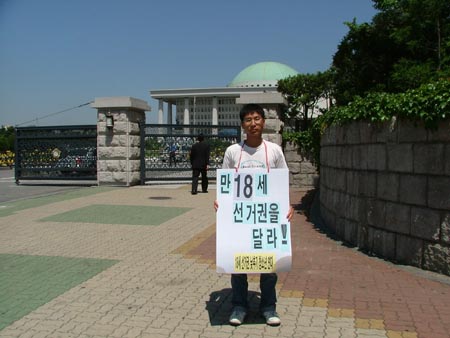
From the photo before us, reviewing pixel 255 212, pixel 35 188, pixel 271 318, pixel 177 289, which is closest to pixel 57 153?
pixel 35 188

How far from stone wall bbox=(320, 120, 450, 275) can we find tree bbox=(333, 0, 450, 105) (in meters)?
3.06

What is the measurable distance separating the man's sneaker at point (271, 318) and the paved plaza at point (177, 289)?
2.1 inches

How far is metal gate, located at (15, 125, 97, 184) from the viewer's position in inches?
643

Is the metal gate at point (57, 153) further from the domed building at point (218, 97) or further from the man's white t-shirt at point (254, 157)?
the domed building at point (218, 97)

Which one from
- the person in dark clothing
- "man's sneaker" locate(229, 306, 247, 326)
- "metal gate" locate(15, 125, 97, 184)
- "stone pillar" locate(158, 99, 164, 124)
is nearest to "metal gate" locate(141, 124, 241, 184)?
"metal gate" locate(15, 125, 97, 184)

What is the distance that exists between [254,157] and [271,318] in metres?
1.39

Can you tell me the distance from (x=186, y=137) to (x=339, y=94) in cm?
525

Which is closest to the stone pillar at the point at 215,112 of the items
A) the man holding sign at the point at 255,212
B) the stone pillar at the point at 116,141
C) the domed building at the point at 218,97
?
the domed building at the point at 218,97

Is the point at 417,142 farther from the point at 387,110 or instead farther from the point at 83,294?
the point at 83,294

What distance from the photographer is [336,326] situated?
13.3ft

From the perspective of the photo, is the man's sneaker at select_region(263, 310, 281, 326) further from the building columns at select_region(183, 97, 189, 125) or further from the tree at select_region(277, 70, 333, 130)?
the building columns at select_region(183, 97, 189, 125)

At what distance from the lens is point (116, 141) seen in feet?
51.4

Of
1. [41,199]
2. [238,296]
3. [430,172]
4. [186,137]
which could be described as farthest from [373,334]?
[186,137]

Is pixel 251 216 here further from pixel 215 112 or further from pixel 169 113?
pixel 169 113
